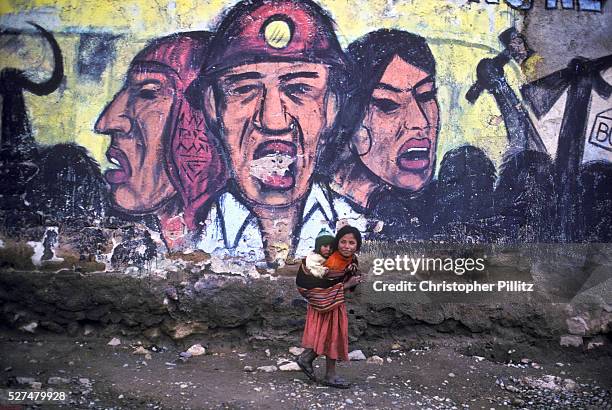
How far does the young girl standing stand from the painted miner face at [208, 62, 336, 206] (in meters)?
0.99

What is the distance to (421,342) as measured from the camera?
5.19 m

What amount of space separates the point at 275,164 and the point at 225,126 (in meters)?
0.54

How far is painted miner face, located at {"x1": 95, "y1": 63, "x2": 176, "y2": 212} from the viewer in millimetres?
5121

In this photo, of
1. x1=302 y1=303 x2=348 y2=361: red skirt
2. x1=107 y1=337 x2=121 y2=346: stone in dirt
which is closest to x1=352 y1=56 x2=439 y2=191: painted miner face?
x1=302 y1=303 x2=348 y2=361: red skirt

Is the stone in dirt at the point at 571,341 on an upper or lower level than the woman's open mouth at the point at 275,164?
lower

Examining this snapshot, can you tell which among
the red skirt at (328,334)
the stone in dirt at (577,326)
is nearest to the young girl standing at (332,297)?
the red skirt at (328,334)

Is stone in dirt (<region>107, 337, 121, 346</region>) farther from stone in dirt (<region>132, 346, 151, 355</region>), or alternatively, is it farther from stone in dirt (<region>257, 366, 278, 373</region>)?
stone in dirt (<region>257, 366, 278, 373</region>)

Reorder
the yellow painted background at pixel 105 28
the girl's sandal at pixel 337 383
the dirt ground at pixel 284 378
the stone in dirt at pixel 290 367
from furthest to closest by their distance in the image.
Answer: the yellow painted background at pixel 105 28 → the stone in dirt at pixel 290 367 → the girl's sandal at pixel 337 383 → the dirt ground at pixel 284 378

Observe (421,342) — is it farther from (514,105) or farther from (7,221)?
(7,221)

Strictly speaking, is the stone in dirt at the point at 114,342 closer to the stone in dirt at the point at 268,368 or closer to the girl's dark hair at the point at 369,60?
the stone in dirt at the point at 268,368

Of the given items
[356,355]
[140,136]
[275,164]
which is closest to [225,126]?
[275,164]

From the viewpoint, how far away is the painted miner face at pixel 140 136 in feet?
16.8

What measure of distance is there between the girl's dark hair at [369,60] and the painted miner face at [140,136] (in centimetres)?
154

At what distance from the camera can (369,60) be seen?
17.0ft
